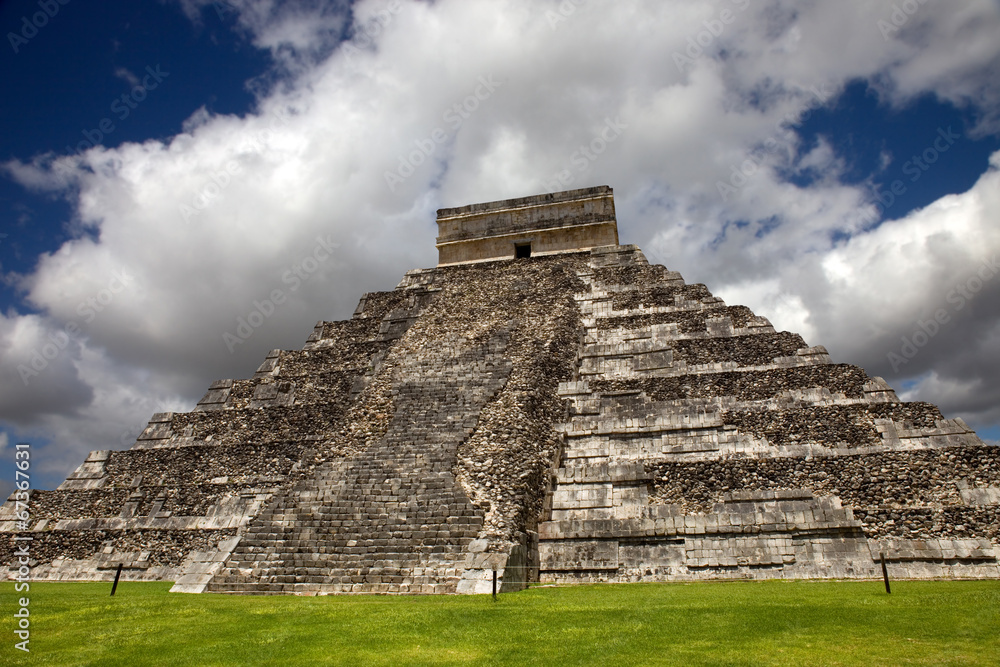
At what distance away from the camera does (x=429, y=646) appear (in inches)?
236

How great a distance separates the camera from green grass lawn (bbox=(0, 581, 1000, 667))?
5469 mm

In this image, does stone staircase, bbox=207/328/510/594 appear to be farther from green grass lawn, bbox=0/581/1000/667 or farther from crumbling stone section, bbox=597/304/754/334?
crumbling stone section, bbox=597/304/754/334

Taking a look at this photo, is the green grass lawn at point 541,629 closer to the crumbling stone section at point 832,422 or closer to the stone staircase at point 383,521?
the stone staircase at point 383,521

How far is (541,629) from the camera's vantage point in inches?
258

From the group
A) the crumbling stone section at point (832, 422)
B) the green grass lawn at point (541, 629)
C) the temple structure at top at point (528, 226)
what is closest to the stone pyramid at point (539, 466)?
the crumbling stone section at point (832, 422)

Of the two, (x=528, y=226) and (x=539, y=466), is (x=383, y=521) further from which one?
(x=528, y=226)

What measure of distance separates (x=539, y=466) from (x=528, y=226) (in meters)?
12.7

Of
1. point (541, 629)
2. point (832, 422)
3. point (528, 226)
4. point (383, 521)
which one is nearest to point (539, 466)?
point (383, 521)

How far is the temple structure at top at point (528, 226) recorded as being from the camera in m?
23.0

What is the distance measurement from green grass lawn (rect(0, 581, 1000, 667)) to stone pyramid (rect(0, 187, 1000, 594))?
2.14m

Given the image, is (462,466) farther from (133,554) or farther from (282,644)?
(133,554)

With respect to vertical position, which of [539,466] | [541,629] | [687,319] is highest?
[687,319]

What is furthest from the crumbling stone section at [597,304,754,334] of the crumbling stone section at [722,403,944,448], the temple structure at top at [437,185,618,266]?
the temple structure at top at [437,185,618,266]

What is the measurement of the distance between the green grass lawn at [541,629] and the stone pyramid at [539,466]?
2.14 metres
